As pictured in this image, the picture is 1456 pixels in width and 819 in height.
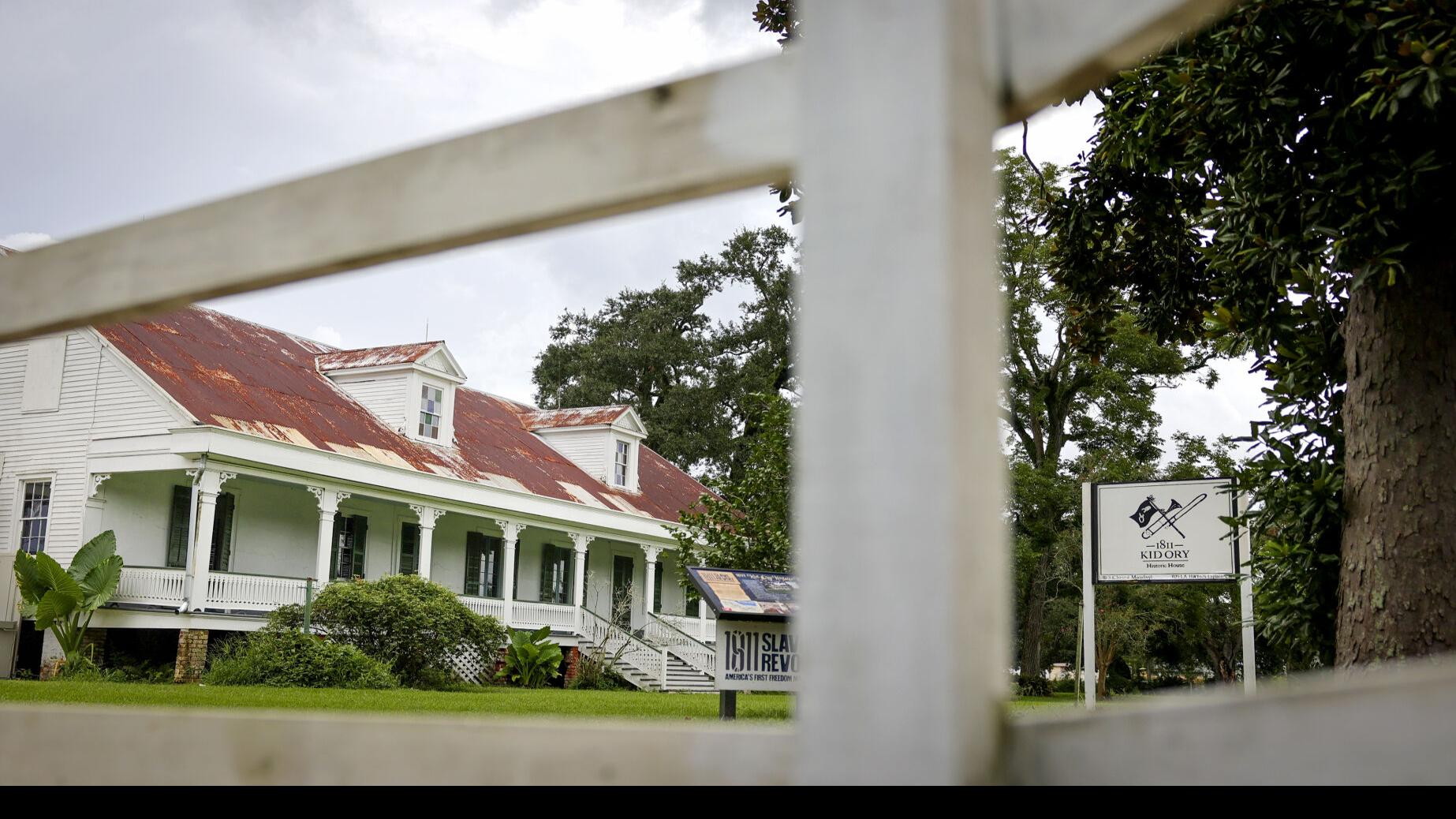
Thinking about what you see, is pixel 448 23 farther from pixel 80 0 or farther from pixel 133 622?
pixel 133 622

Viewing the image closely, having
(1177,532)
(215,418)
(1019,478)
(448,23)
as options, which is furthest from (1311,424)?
(1019,478)

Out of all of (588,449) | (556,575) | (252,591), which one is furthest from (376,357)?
(588,449)

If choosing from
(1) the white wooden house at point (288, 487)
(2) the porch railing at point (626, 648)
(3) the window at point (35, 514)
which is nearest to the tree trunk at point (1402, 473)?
(1) the white wooden house at point (288, 487)

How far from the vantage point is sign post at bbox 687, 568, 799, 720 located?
11789 millimetres

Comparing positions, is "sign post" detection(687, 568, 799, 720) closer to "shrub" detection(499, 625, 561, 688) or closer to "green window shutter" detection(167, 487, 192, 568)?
"shrub" detection(499, 625, 561, 688)

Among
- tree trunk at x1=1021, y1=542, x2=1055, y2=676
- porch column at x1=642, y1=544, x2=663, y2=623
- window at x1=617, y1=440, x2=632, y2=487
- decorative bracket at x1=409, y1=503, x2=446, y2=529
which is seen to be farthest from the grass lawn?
tree trunk at x1=1021, y1=542, x2=1055, y2=676

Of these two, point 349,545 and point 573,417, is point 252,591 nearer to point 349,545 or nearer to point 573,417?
point 349,545

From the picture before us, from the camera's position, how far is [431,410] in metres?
24.4

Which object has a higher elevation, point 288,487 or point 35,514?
point 288,487

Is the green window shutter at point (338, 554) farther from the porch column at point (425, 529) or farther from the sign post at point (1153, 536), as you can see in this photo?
the sign post at point (1153, 536)

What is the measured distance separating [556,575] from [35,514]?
37.9ft

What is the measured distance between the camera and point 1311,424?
6.45 m

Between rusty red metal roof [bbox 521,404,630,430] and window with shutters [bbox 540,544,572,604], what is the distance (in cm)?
345

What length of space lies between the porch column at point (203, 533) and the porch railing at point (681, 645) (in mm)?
10337
